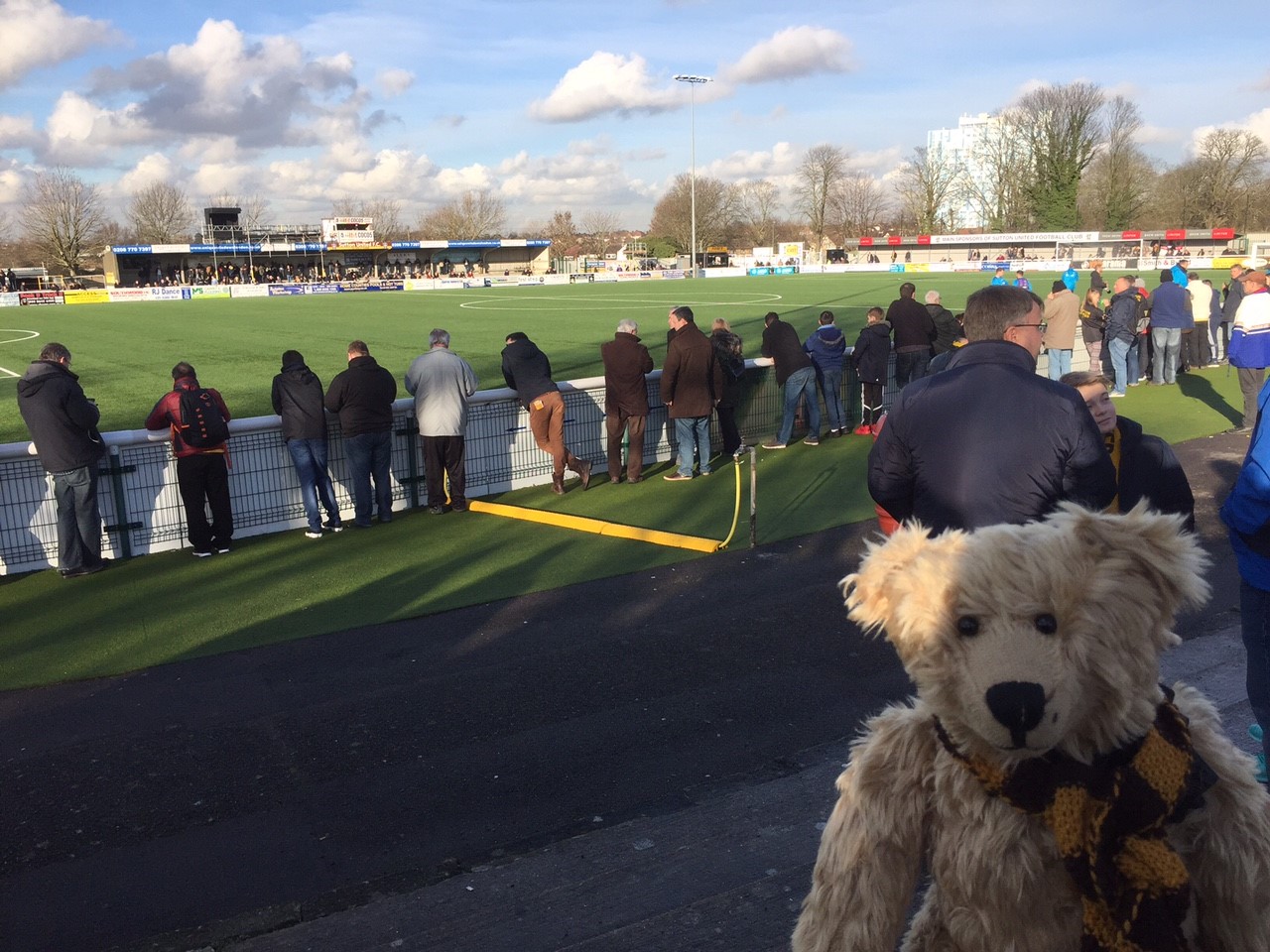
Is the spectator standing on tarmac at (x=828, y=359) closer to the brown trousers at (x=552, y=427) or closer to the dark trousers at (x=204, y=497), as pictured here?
the brown trousers at (x=552, y=427)

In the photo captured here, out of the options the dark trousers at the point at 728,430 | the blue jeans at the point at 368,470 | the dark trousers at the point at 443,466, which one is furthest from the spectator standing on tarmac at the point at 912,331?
the blue jeans at the point at 368,470

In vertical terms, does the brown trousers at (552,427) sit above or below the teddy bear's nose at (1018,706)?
below

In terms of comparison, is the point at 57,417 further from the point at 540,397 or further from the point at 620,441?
the point at 620,441

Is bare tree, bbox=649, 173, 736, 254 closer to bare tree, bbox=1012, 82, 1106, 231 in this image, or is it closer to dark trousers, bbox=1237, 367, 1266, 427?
bare tree, bbox=1012, 82, 1106, 231

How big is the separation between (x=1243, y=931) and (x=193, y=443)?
29.6ft

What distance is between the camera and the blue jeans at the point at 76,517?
9.05 m

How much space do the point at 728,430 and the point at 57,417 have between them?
756 cm

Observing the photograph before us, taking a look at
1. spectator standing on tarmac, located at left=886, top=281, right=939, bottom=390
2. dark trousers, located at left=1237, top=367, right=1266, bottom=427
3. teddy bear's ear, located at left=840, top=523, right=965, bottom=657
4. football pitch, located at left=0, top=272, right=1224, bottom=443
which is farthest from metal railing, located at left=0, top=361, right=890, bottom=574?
teddy bear's ear, located at left=840, top=523, right=965, bottom=657

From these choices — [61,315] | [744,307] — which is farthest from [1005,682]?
[61,315]

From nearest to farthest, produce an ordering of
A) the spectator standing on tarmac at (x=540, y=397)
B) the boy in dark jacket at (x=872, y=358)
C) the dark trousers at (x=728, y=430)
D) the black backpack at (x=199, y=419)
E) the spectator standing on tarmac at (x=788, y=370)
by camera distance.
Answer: the black backpack at (x=199, y=419) → the spectator standing on tarmac at (x=540, y=397) → the dark trousers at (x=728, y=430) → the spectator standing on tarmac at (x=788, y=370) → the boy in dark jacket at (x=872, y=358)

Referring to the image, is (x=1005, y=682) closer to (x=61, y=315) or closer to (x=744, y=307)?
(x=744, y=307)

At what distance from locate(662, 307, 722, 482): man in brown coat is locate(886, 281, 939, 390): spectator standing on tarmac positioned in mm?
3796

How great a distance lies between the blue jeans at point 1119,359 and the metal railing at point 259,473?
8.59m

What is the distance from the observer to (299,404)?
397 inches
